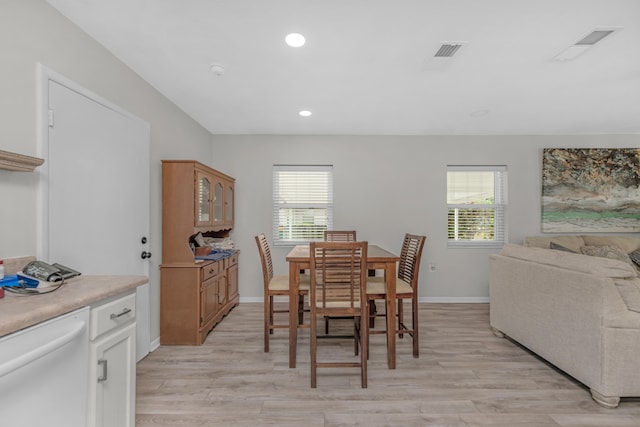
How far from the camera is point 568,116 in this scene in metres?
3.73

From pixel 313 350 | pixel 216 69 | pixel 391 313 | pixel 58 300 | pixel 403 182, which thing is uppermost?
pixel 216 69

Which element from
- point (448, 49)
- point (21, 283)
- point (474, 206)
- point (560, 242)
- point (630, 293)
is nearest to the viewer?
point (21, 283)

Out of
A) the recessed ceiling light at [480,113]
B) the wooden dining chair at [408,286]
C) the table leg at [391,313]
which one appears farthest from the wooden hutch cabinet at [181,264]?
the recessed ceiling light at [480,113]

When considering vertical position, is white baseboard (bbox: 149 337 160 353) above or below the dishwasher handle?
below

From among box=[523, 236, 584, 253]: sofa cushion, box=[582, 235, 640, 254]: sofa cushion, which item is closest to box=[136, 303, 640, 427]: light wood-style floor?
box=[523, 236, 584, 253]: sofa cushion

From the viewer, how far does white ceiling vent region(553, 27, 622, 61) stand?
203 cm

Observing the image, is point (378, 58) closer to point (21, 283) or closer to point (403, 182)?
point (403, 182)

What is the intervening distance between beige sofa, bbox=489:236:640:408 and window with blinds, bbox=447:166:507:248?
1.63 meters

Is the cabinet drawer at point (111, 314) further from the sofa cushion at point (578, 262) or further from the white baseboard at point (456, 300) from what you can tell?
the white baseboard at point (456, 300)

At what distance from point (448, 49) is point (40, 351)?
279 centimetres

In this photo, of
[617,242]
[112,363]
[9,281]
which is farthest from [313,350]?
[617,242]

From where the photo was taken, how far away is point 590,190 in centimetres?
446

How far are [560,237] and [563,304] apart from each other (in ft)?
8.00

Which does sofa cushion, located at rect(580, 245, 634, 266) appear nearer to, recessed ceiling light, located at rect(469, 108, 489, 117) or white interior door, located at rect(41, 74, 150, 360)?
recessed ceiling light, located at rect(469, 108, 489, 117)
